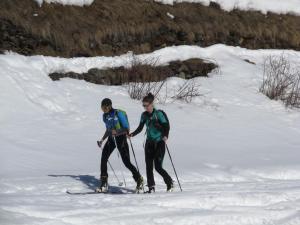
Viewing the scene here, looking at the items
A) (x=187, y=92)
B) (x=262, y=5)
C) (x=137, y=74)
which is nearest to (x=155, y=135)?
(x=187, y=92)

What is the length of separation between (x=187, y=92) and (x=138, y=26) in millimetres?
3787

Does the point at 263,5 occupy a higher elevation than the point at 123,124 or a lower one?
higher

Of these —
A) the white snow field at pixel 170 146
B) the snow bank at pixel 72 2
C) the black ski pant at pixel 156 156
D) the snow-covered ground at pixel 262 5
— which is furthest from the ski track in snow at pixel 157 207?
the snow-covered ground at pixel 262 5

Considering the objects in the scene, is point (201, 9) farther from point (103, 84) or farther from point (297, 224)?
point (297, 224)

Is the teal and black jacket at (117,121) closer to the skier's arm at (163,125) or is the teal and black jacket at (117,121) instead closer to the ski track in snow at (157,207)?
the skier's arm at (163,125)

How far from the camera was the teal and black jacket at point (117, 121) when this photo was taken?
10938 mm

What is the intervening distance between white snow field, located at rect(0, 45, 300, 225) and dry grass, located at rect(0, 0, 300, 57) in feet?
1.88

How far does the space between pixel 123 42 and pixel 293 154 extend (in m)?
7.37

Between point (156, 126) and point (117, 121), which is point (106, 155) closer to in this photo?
point (117, 121)

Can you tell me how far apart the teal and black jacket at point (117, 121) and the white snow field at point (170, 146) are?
3.59 ft

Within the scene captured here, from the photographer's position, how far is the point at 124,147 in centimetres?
1106

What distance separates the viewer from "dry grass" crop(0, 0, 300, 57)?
65.5ft

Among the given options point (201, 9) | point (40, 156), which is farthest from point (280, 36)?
point (40, 156)

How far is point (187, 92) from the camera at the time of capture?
19.4 m
